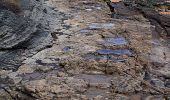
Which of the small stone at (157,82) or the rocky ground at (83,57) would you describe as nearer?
the rocky ground at (83,57)

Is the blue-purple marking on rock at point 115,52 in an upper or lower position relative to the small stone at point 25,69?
upper

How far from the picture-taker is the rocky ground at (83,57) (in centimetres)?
Result: 326

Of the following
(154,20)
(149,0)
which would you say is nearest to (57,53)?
(154,20)

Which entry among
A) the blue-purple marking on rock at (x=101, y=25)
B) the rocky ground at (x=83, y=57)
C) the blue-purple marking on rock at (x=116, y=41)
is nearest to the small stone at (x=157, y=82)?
the rocky ground at (x=83, y=57)

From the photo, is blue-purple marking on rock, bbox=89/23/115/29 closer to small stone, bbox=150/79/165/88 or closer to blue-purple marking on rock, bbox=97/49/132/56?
blue-purple marking on rock, bbox=97/49/132/56

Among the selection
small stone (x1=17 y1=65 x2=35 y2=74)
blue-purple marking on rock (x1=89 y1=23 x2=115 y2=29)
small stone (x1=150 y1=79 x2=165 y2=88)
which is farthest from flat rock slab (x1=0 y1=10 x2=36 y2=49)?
small stone (x1=150 y1=79 x2=165 y2=88)

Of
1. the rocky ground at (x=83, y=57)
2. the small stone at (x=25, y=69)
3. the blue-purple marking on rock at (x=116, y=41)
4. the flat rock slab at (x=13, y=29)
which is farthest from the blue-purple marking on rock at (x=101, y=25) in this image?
the small stone at (x=25, y=69)

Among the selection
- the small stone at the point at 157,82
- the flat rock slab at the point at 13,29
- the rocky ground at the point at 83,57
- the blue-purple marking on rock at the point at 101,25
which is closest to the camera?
the rocky ground at the point at 83,57

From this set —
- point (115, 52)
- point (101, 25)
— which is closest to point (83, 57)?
point (115, 52)

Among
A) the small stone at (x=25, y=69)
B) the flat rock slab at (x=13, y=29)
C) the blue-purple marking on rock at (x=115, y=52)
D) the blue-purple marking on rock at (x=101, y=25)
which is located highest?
the flat rock slab at (x=13, y=29)

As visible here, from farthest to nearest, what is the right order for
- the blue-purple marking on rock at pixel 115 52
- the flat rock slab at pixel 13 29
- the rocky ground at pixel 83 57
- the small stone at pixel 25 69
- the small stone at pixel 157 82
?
the flat rock slab at pixel 13 29 < the blue-purple marking on rock at pixel 115 52 < the small stone at pixel 25 69 < the small stone at pixel 157 82 < the rocky ground at pixel 83 57

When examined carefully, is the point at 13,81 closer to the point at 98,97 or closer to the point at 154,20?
the point at 98,97

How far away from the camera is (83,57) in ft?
13.0

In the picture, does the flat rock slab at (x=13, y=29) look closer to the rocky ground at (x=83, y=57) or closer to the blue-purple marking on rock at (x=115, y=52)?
the rocky ground at (x=83, y=57)
